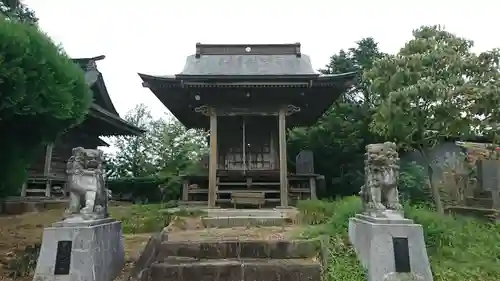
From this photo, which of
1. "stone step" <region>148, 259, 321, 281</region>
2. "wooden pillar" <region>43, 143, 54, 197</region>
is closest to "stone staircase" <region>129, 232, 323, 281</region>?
"stone step" <region>148, 259, 321, 281</region>

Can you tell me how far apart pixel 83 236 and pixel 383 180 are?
4.04m

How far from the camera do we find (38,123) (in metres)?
6.15

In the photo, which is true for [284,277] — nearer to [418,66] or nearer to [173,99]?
[418,66]

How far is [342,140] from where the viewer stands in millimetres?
17578

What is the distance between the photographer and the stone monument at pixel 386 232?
15.8ft

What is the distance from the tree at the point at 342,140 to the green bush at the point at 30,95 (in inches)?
493

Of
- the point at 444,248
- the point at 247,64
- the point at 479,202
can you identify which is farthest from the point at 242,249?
the point at 247,64

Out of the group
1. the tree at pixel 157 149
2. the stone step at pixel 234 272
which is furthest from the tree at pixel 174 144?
the stone step at pixel 234 272

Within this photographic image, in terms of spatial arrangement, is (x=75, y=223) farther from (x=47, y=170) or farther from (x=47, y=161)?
(x=47, y=161)

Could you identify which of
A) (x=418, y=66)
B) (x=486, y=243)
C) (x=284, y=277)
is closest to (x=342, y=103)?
(x=418, y=66)

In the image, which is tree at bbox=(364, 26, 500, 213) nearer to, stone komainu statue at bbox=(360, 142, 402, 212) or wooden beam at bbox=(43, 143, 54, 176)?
stone komainu statue at bbox=(360, 142, 402, 212)

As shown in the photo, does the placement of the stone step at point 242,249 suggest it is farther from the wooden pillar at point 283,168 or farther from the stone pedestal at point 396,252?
the wooden pillar at point 283,168

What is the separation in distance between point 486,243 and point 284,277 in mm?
3480

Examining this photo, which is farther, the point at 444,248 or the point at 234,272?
the point at 444,248
